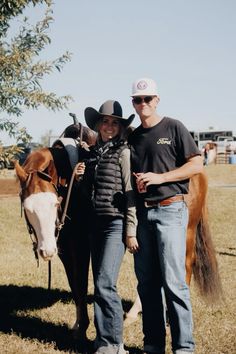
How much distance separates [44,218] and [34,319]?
6.36ft

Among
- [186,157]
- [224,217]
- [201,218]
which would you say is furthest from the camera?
[224,217]

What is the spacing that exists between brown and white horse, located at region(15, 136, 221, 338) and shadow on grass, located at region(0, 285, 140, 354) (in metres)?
0.18

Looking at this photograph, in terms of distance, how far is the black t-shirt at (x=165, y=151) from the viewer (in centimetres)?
349

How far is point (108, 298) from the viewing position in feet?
12.1

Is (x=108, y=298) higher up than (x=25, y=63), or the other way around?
(x=25, y=63)

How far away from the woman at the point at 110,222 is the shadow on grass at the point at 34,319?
58 centimetres

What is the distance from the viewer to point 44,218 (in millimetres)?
3715

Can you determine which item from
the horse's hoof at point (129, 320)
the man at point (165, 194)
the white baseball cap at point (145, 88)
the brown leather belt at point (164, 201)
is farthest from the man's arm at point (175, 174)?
the horse's hoof at point (129, 320)

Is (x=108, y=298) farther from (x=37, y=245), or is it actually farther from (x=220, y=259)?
(x=220, y=259)

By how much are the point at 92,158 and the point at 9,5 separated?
15.2 ft

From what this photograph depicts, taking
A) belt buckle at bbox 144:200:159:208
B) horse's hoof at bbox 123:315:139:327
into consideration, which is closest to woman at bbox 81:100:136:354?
belt buckle at bbox 144:200:159:208

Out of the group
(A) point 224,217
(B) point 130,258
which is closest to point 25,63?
(B) point 130,258

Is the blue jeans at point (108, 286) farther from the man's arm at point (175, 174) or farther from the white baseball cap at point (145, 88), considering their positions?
the white baseball cap at point (145, 88)

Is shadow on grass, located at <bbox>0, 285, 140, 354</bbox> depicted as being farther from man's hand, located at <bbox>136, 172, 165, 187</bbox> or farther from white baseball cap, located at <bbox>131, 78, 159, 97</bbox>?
white baseball cap, located at <bbox>131, 78, 159, 97</bbox>
